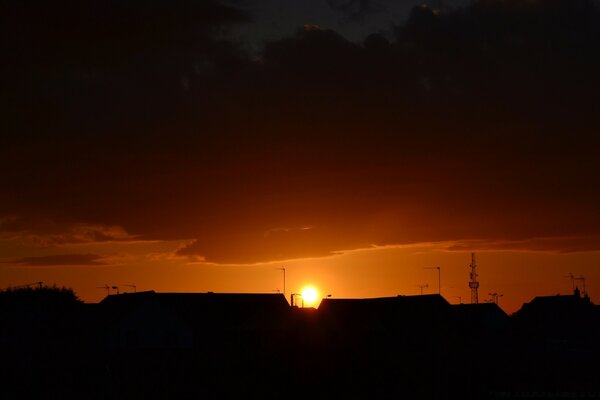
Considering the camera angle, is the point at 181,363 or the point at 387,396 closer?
the point at 387,396

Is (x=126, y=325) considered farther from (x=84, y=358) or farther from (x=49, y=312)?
(x=84, y=358)

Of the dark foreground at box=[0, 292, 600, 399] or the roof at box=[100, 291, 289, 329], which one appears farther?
the roof at box=[100, 291, 289, 329]

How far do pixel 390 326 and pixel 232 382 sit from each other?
27299mm

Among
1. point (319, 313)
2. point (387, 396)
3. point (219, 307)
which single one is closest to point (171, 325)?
point (219, 307)

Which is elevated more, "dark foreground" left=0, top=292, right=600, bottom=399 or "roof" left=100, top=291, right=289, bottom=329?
"roof" left=100, top=291, right=289, bottom=329

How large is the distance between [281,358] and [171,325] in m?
19.1

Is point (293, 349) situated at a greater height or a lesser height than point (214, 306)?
lesser

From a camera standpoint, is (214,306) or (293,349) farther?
(214,306)

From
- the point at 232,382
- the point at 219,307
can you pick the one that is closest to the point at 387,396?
the point at 232,382

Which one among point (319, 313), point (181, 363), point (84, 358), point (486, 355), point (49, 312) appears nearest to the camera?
point (181, 363)

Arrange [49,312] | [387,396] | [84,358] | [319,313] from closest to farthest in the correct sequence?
[387,396]
[84,358]
[49,312]
[319,313]

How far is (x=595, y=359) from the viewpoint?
2336 inches

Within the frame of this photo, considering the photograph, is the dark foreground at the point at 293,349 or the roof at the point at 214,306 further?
the roof at the point at 214,306

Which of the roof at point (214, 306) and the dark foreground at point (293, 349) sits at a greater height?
the roof at point (214, 306)
